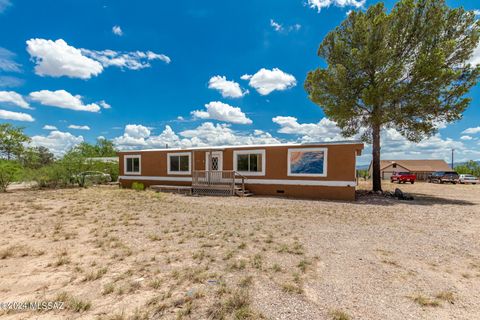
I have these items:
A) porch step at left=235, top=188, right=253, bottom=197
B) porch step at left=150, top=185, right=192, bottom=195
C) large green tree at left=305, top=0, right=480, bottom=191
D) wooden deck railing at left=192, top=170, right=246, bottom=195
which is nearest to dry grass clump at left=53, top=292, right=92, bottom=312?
porch step at left=235, top=188, right=253, bottom=197

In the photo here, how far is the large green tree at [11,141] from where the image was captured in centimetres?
2472

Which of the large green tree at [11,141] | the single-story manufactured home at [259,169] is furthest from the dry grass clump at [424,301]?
the large green tree at [11,141]

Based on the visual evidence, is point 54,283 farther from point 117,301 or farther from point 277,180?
point 277,180

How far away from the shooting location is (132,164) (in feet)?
54.1

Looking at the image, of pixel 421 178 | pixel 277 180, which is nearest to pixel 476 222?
pixel 277 180

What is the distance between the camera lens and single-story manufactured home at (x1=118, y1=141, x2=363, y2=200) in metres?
11.3

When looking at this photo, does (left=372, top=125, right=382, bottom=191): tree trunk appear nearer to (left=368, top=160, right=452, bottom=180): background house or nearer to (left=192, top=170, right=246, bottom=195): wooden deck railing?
(left=192, top=170, right=246, bottom=195): wooden deck railing

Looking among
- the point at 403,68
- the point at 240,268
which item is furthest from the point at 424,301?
the point at 403,68

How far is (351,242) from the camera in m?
4.88

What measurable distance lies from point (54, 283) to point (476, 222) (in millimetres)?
9986

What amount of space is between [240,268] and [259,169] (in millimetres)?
9456

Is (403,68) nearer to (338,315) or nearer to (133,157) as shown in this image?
(338,315)

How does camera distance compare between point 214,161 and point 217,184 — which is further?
point 214,161

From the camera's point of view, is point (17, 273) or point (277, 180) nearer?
point (17, 273)
